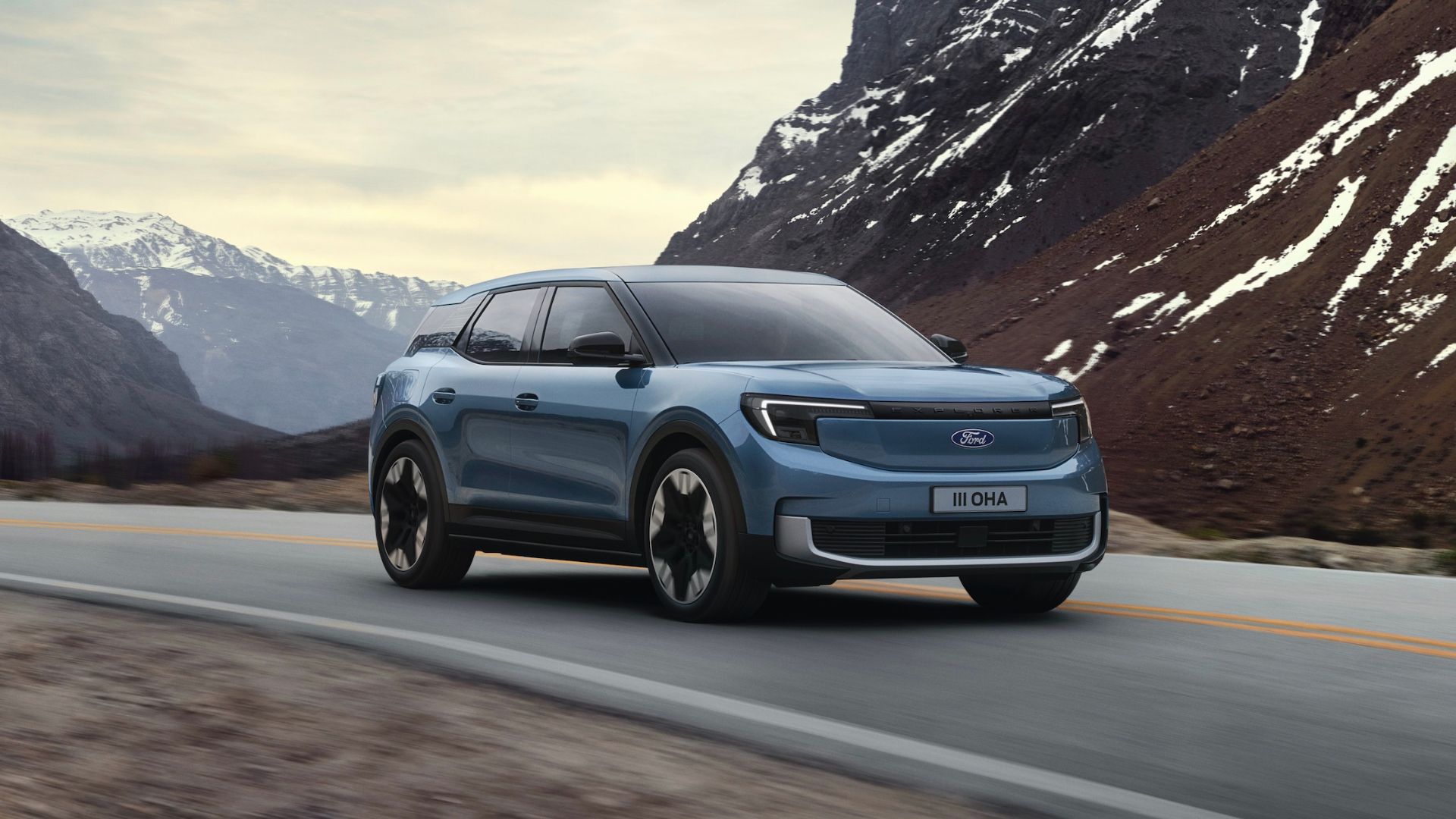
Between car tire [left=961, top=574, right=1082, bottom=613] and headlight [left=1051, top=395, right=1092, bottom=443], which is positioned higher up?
headlight [left=1051, top=395, right=1092, bottom=443]

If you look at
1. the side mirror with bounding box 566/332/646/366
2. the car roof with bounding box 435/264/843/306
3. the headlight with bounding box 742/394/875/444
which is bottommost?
the headlight with bounding box 742/394/875/444

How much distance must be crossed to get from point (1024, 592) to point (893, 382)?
149cm

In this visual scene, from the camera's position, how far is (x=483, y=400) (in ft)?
29.9

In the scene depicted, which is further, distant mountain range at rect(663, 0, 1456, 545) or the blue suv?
distant mountain range at rect(663, 0, 1456, 545)

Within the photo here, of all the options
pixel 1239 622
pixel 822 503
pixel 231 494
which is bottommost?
pixel 231 494

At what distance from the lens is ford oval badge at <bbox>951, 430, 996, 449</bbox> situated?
7359 millimetres

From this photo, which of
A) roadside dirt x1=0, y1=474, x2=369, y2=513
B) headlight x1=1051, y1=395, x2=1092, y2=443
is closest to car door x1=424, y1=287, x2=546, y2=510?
headlight x1=1051, y1=395, x2=1092, y2=443

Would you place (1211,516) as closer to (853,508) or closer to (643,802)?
(853,508)

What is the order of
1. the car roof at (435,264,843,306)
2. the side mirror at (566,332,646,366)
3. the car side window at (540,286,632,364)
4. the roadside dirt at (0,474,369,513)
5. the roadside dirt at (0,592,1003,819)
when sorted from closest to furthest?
the roadside dirt at (0,592,1003,819) → the side mirror at (566,332,646,366) → the car side window at (540,286,632,364) → the car roof at (435,264,843,306) → the roadside dirt at (0,474,369,513)

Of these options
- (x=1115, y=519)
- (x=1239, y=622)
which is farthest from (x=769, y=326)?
(x=1115, y=519)

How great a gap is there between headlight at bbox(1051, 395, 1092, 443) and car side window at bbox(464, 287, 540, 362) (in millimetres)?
2920

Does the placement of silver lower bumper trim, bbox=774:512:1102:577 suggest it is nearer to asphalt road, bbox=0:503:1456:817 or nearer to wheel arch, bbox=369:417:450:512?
asphalt road, bbox=0:503:1456:817

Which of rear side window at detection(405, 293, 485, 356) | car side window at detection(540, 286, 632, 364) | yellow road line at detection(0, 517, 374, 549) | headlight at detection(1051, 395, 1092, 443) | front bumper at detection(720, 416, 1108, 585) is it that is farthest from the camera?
yellow road line at detection(0, 517, 374, 549)

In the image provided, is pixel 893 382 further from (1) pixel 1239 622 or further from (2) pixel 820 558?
(1) pixel 1239 622
